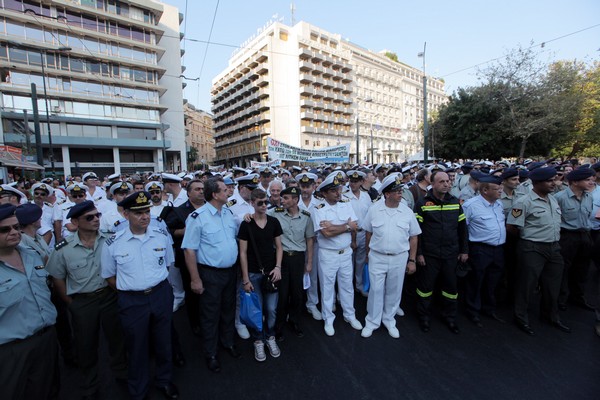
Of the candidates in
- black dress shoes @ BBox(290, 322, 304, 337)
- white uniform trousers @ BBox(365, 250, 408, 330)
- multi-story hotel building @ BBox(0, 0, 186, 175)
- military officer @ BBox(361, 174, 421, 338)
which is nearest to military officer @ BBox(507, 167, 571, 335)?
military officer @ BBox(361, 174, 421, 338)

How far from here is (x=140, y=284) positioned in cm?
274

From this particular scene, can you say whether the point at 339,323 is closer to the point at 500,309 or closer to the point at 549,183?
the point at 500,309

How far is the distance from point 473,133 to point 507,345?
19606 mm

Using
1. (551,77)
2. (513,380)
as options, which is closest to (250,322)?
(513,380)

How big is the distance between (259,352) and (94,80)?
4191cm

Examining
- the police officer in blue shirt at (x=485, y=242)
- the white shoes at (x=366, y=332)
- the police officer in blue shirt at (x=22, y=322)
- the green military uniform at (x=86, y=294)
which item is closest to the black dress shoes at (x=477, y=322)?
the police officer in blue shirt at (x=485, y=242)

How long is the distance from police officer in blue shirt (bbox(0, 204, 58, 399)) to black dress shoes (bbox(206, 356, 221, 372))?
1408mm

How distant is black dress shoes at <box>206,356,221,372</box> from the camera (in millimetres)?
3323

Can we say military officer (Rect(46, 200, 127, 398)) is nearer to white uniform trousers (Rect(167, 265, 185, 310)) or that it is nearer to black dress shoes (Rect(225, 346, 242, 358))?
black dress shoes (Rect(225, 346, 242, 358))

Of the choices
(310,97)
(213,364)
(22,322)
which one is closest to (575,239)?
(213,364)

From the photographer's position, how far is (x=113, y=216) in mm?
5113

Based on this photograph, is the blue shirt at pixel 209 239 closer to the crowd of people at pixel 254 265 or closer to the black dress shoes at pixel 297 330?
the crowd of people at pixel 254 265

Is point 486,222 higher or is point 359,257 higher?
point 486,222

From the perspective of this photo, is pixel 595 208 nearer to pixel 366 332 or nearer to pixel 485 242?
pixel 485 242
